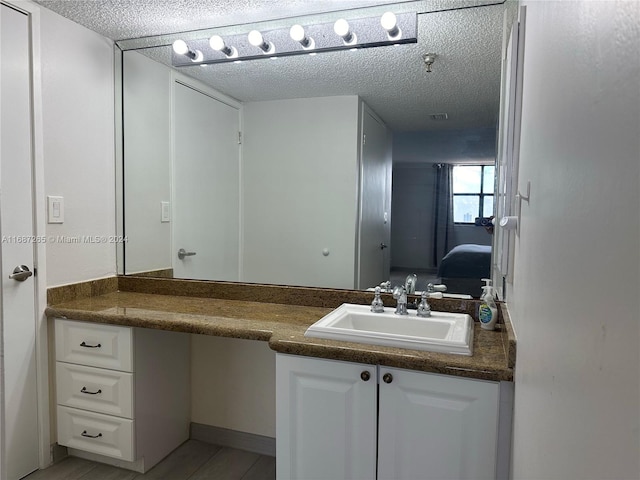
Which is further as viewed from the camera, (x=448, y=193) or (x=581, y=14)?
(x=448, y=193)

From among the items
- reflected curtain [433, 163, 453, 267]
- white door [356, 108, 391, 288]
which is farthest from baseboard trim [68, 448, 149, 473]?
reflected curtain [433, 163, 453, 267]

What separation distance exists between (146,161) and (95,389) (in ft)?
3.90

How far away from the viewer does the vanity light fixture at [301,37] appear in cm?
193

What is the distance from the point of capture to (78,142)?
2092mm

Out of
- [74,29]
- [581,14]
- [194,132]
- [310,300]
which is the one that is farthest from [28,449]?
[581,14]

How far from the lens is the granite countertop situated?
Result: 1.30 m

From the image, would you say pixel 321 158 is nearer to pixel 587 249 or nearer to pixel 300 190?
pixel 300 190

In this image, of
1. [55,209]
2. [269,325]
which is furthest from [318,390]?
[55,209]

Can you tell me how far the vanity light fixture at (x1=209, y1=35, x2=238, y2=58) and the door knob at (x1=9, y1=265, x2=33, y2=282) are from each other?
1.33 m

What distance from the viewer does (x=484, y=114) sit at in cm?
180

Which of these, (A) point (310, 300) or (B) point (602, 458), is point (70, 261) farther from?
(B) point (602, 458)

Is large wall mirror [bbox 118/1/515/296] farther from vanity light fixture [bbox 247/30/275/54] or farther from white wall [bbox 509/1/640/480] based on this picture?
white wall [bbox 509/1/640/480]

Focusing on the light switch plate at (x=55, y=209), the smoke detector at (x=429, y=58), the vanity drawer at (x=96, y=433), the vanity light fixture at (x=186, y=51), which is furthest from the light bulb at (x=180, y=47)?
the vanity drawer at (x=96, y=433)

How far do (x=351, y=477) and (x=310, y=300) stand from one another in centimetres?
81
